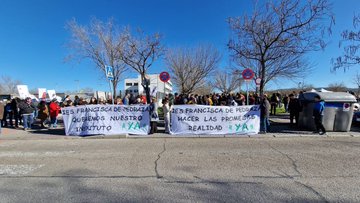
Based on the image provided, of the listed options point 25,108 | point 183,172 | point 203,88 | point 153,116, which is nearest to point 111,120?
point 153,116

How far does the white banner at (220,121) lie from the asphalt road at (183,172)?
1.86 m

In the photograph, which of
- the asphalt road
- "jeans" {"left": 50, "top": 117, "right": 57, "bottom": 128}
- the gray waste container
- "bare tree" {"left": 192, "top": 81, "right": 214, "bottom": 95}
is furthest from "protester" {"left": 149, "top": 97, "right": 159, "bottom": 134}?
"bare tree" {"left": 192, "top": 81, "right": 214, "bottom": 95}

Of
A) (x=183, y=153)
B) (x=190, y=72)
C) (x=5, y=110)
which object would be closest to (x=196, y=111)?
(x=183, y=153)

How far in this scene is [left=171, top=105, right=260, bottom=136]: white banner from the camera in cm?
1049

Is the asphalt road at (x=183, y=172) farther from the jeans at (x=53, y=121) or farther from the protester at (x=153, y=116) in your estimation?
the jeans at (x=53, y=121)

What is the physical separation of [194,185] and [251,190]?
100 cm

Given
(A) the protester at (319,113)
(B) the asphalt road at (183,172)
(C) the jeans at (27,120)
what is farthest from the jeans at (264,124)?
(C) the jeans at (27,120)

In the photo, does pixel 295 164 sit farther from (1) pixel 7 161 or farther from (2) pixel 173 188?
(1) pixel 7 161

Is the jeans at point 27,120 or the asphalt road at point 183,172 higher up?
the jeans at point 27,120

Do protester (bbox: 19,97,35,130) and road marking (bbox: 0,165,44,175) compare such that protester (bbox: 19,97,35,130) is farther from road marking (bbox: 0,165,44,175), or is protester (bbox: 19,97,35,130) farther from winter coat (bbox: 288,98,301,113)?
winter coat (bbox: 288,98,301,113)

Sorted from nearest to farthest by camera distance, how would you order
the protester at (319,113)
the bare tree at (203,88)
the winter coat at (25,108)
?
the protester at (319,113) < the winter coat at (25,108) < the bare tree at (203,88)

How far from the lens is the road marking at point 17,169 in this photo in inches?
216

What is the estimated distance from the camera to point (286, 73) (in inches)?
915

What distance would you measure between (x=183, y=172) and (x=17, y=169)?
3759mm
